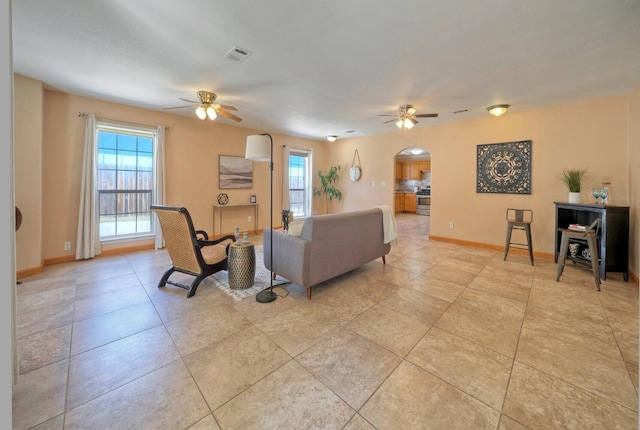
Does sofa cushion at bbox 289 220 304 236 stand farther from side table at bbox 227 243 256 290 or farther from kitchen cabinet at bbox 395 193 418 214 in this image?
kitchen cabinet at bbox 395 193 418 214

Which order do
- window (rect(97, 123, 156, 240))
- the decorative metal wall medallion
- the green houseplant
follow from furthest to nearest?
1. the green houseplant
2. the decorative metal wall medallion
3. window (rect(97, 123, 156, 240))

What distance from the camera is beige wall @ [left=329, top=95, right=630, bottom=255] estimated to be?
3492 millimetres

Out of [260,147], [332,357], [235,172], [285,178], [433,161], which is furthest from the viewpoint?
[285,178]

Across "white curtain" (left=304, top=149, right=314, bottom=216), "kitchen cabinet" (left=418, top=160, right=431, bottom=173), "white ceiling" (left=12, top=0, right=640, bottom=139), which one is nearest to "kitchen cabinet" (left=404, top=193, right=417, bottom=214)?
"kitchen cabinet" (left=418, top=160, right=431, bottom=173)

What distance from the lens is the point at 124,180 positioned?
4.24 metres

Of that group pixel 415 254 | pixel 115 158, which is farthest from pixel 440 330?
pixel 115 158

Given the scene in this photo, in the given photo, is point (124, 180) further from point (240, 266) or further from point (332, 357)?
point (332, 357)

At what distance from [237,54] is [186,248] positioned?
6.77 feet

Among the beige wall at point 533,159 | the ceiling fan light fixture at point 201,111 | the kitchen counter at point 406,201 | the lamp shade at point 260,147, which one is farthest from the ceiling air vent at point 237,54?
the kitchen counter at point 406,201

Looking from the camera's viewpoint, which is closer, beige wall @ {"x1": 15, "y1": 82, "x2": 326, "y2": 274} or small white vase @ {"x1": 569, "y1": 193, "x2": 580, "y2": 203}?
beige wall @ {"x1": 15, "y1": 82, "x2": 326, "y2": 274}

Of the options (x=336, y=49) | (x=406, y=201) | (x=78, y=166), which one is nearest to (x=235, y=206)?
(x=78, y=166)

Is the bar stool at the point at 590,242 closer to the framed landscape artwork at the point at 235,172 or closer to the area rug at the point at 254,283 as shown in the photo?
the area rug at the point at 254,283

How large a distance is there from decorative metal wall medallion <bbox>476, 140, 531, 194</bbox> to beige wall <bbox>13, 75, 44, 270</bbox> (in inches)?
266

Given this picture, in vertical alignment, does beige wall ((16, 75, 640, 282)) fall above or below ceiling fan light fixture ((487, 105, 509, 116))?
below
